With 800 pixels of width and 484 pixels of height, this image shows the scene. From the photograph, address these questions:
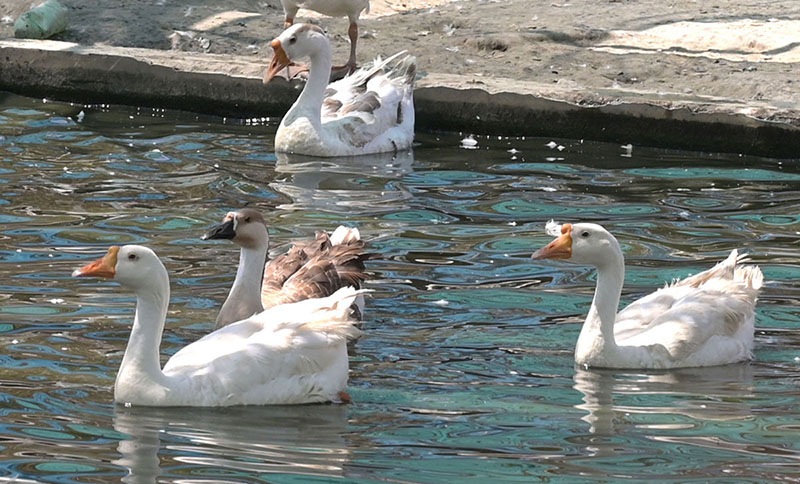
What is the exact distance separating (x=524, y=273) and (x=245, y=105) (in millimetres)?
5326

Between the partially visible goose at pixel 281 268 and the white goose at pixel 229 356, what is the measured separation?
2.18ft

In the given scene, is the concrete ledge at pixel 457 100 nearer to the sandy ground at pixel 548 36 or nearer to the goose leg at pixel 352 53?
the sandy ground at pixel 548 36

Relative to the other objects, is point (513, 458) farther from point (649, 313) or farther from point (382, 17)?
point (382, 17)

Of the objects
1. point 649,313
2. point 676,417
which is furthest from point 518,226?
point 676,417

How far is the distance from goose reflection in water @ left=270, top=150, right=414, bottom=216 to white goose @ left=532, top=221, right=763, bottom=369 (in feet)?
9.89

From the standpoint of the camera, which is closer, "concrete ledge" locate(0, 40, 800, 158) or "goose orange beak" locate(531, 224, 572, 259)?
"goose orange beak" locate(531, 224, 572, 259)

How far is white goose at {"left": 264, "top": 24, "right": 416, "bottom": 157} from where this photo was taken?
11.9m

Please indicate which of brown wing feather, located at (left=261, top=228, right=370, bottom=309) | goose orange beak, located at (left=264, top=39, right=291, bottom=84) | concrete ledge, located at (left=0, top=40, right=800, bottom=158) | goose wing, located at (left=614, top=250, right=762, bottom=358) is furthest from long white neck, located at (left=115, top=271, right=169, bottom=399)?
concrete ledge, located at (left=0, top=40, right=800, bottom=158)

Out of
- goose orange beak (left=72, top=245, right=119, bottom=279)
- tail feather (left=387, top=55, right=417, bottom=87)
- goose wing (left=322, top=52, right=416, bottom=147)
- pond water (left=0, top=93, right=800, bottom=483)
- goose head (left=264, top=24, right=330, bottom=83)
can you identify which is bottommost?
pond water (left=0, top=93, right=800, bottom=483)

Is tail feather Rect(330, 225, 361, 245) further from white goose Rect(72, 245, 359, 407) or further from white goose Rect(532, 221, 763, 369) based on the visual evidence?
white goose Rect(72, 245, 359, 407)

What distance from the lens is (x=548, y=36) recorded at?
14352 mm

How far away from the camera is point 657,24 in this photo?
14789 mm

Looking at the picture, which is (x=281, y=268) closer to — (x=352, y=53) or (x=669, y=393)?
(x=669, y=393)

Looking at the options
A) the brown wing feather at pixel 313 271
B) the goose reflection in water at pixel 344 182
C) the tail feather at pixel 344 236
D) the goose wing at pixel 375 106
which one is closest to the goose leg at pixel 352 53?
the goose wing at pixel 375 106
